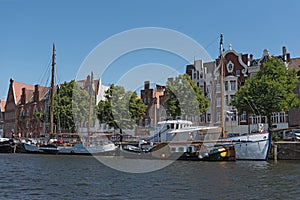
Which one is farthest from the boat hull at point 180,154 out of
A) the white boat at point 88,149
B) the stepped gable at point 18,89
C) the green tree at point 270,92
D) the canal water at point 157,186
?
the stepped gable at point 18,89

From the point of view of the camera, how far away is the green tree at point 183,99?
5788 centimetres

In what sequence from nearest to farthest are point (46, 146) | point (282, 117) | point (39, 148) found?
point (282, 117) < point (46, 146) < point (39, 148)

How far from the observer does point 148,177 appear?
92.5 ft

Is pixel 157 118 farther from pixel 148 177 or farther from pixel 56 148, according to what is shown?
pixel 148 177

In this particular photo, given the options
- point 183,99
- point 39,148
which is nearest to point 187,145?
point 183,99

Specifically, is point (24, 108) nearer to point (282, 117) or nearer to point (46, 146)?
point (46, 146)

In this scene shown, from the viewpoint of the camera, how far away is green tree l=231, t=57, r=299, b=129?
5041cm

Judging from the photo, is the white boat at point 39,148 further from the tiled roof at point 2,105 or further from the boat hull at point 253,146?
the tiled roof at point 2,105

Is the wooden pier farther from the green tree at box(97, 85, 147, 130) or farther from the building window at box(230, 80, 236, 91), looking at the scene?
the green tree at box(97, 85, 147, 130)

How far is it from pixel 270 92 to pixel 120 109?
25.9m

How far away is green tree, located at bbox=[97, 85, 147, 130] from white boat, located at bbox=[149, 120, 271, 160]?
1385 cm

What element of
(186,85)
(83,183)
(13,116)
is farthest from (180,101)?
(13,116)

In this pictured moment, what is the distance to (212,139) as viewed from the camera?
48625 millimetres

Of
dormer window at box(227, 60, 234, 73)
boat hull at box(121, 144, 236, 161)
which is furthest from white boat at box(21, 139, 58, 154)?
dormer window at box(227, 60, 234, 73)
